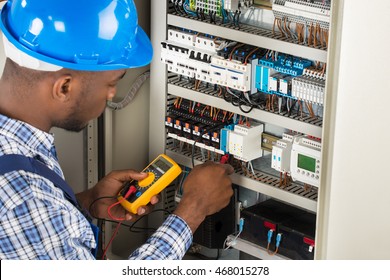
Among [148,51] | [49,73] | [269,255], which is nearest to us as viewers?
[49,73]

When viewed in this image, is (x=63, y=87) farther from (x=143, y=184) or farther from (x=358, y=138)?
(x=358, y=138)

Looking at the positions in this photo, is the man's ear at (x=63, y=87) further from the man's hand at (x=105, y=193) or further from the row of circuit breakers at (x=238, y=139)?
the row of circuit breakers at (x=238, y=139)

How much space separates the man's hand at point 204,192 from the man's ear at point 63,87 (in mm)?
524

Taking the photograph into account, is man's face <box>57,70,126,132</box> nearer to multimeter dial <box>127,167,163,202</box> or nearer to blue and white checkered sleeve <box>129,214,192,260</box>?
blue and white checkered sleeve <box>129,214,192,260</box>

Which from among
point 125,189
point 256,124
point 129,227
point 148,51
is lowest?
point 129,227

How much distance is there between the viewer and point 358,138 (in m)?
2.19

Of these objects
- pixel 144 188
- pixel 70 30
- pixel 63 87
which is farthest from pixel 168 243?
pixel 70 30

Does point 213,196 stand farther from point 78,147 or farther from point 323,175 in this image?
point 78,147

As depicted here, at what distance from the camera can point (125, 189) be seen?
256 cm

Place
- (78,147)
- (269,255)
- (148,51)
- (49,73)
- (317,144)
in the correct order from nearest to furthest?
(49,73), (148,51), (317,144), (269,255), (78,147)

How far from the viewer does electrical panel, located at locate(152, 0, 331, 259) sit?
241cm

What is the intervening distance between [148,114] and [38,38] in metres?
1.05

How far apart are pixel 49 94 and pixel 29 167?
18 centimetres

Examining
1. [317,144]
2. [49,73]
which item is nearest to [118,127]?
[317,144]
